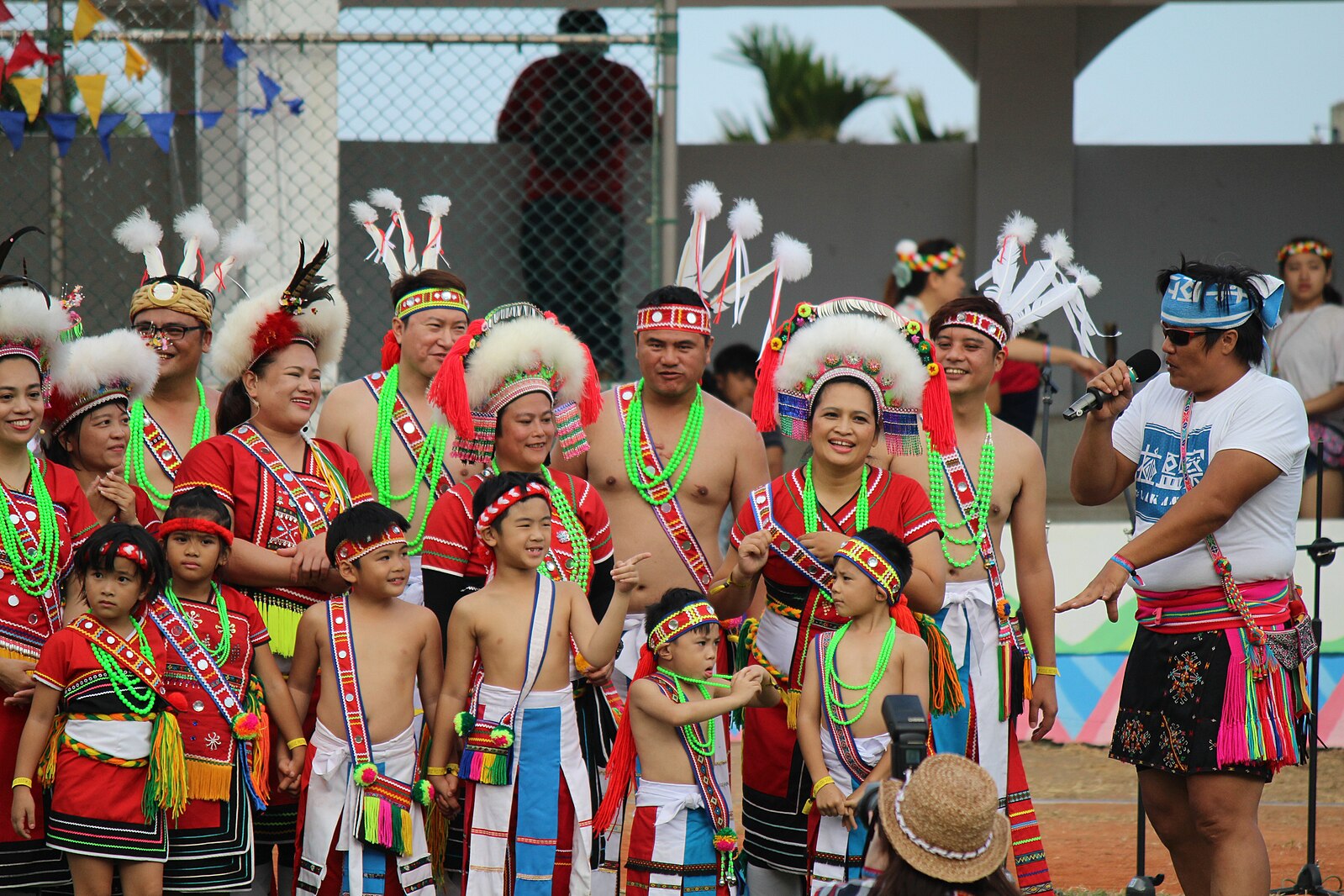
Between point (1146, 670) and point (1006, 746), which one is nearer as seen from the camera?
point (1146, 670)

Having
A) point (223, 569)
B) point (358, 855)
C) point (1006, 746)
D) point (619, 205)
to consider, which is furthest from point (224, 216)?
point (1006, 746)

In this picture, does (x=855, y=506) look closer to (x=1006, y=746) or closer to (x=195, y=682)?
(x=1006, y=746)

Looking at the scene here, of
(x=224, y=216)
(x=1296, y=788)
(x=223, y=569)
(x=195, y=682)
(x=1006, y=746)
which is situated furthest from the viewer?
(x=224, y=216)

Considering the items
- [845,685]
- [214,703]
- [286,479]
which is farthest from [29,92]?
[845,685]

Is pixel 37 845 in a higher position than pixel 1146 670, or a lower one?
lower

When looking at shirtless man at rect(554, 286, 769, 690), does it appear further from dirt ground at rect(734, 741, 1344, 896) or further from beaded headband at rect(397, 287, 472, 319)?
dirt ground at rect(734, 741, 1344, 896)

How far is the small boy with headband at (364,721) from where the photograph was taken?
12.9 ft

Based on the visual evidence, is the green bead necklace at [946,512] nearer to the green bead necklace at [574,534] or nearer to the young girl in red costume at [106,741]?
the green bead necklace at [574,534]

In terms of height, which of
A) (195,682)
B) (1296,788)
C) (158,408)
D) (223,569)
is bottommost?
(1296,788)

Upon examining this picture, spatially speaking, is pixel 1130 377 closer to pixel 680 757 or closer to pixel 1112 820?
pixel 680 757

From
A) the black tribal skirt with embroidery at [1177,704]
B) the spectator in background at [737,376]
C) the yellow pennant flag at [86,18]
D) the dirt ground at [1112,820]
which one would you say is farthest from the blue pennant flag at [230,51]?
the black tribal skirt with embroidery at [1177,704]

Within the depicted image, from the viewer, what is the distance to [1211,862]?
157 inches

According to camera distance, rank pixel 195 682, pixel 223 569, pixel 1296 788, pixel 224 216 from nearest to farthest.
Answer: pixel 195 682
pixel 223 569
pixel 1296 788
pixel 224 216

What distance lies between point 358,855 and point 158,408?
1.58m
